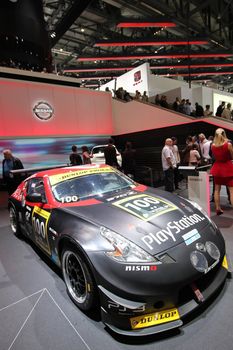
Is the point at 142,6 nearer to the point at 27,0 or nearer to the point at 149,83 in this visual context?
the point at 149,83

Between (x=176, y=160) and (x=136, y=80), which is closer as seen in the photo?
(x=176, y=160)

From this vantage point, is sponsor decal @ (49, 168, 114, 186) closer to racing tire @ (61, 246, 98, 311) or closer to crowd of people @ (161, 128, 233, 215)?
racing tire @ (61, 246, 98, 311)

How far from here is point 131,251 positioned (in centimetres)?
177

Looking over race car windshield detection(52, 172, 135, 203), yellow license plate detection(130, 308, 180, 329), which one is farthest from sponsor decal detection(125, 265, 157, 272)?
race car windshield detection(52, 172, 135, 203)

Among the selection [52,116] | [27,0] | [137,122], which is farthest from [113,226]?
[27,0]

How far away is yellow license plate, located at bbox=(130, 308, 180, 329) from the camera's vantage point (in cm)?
162

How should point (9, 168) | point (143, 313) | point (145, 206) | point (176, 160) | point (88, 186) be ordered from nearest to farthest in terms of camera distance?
point (143, 313) → point (145, 206) → point (88, 186) → point (9, 168) → point (176, 160)

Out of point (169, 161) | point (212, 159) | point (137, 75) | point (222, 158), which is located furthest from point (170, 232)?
point (137, 75)

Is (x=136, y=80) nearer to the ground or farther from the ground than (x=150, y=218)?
farther from the ground

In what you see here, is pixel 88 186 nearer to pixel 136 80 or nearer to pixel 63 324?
pixel 63 324

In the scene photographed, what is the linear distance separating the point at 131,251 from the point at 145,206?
0.70 metres

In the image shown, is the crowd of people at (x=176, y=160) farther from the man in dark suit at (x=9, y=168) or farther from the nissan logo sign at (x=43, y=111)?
the nissan logo sign at (x=43, y=111)

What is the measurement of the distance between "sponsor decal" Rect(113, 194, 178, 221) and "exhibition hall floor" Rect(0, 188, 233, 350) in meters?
Result: 0.87

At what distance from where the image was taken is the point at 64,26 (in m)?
11.1
